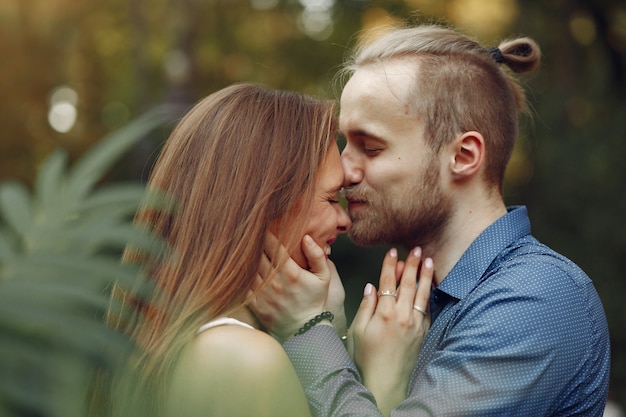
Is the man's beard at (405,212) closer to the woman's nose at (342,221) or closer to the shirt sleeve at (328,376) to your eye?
the woman's nose at (342,221)

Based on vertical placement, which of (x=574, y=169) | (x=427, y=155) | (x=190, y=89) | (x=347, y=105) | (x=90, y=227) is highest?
(x=90, y=227)

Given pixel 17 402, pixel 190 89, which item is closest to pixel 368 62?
pixel 17 402

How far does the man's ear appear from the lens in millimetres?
3150

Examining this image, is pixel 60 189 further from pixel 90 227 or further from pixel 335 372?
pixel 335 372

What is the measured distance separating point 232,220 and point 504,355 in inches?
38.6

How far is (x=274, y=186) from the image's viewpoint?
258cm

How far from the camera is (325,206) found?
2.87m

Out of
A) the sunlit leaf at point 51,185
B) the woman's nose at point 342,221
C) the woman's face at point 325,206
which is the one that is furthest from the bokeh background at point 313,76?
the sunlit leaf at point 51,185

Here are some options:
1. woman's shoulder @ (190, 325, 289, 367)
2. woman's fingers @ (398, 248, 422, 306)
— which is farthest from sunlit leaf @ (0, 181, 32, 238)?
woman's fingers @ (398, 248, 422, 306)

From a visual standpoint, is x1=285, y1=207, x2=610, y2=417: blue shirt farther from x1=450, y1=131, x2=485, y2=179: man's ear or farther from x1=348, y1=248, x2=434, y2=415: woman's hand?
x1=450, y1=131, x2=485, y2=179: man's ear

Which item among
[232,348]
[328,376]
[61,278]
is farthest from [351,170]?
[61,278]

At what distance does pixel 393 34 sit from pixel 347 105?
45 centimetres

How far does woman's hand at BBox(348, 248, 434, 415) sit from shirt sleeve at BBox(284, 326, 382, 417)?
0.36 ft

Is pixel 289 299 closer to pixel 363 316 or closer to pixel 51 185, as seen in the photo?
pixel 363 316
